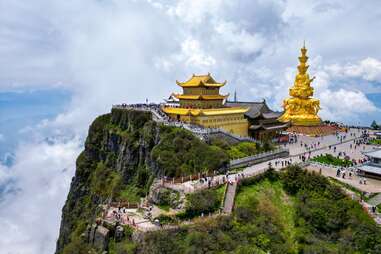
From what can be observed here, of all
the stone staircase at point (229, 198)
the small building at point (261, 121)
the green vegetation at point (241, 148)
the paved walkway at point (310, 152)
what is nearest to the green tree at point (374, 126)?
the paved walkway at point (310, 152)

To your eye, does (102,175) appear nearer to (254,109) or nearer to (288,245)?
(254,109)

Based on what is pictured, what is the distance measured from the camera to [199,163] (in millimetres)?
40594

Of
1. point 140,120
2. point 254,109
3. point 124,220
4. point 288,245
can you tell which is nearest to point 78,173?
point 140,120

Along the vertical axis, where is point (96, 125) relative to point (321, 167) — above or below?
above

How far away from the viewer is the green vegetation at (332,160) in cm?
4438

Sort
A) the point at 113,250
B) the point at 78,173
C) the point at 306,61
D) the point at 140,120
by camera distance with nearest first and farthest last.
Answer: the point at 113,250, the point at 140,120, the point at 78,173, the point at 306,61

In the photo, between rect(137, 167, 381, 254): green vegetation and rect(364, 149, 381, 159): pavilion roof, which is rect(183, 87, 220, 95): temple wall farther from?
rect(364, 149, 381, 159): pavilion roof

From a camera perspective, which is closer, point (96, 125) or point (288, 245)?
point (288, 245)

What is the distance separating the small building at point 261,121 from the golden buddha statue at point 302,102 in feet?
29.3

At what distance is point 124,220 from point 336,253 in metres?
15.0

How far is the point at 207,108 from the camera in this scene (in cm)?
5512

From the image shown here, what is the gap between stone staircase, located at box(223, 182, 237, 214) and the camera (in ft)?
108

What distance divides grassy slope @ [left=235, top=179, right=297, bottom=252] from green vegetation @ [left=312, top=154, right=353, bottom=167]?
9.21 meters

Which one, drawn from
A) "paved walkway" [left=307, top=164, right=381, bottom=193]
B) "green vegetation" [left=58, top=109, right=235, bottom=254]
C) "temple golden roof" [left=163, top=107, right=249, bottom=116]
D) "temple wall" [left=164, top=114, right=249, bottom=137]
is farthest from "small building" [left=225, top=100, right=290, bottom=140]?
"paved walkway" [left=307, top=164, right=381, bottom=193]
